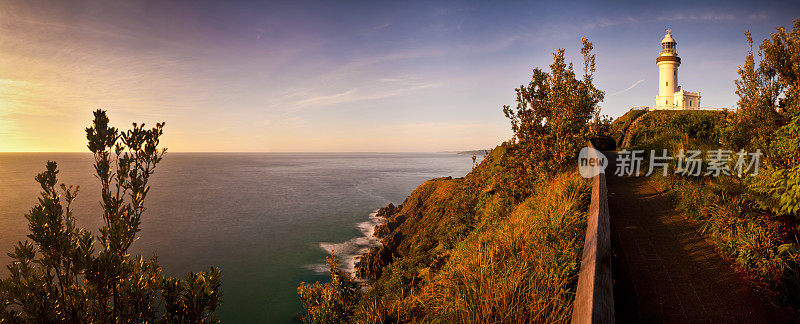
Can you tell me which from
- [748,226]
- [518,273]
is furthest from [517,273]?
[748,226]

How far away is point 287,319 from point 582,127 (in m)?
21.2

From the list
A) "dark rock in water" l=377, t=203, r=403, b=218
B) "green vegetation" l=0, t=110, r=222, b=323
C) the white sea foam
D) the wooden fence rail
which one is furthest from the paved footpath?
"dark rock in water" l=377, t=203, r=403, b=218

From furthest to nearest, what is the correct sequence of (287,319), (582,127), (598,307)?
(287,319) < (582,127) < (598,307)

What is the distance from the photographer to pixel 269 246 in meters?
36.8

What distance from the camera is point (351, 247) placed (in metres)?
32.5

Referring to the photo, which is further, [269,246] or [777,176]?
[269,246]

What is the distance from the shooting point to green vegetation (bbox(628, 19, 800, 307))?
487 centimetres

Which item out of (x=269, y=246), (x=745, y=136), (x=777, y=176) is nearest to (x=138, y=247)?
(x=269, y=246)

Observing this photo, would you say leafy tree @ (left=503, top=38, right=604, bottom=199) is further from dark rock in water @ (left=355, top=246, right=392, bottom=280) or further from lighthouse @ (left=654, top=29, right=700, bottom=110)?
lighthouse @ (left=654, top=29, right=700, bottom=110)

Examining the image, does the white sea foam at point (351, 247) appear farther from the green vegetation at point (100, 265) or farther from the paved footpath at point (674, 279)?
the paved footpath at point (674, 279)

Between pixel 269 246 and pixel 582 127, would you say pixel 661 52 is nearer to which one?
pixel 582 127

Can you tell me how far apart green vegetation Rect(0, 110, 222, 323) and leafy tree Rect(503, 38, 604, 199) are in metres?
9.15

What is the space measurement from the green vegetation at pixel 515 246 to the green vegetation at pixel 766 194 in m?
2.32

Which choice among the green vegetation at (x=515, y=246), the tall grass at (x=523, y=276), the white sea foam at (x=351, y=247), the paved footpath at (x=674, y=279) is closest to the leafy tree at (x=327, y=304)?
the green vegetation at (x=515, y=246)
